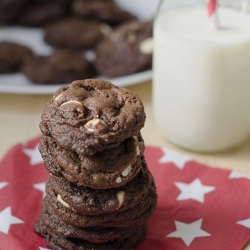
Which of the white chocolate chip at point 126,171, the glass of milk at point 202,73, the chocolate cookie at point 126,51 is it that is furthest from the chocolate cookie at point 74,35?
the white chocolate chip at point 126,171

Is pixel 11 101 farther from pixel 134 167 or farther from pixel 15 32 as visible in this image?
pixel 134 167

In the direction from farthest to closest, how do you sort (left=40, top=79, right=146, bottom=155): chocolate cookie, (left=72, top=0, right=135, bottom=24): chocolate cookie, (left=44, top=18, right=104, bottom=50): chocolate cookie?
(left=72, top=0, right=135, bottom=24): chocolate cookie → (left=44, top=18, right=104, bottom=50): chocolate cookie → (left=40, top=79, right=146, bottom=155): chocolate cookie

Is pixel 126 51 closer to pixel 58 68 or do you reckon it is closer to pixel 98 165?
pixel 58 68

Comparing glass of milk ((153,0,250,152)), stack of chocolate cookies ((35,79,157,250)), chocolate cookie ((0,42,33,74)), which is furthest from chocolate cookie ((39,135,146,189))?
chocolate cookie ((0,42,33,74))

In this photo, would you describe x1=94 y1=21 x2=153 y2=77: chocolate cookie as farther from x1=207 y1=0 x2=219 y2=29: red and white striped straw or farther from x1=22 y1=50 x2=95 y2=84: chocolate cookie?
x1=207 y1=0 x2=219 y2=29: red and white striped straw

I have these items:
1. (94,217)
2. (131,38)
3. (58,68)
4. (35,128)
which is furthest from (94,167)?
(131,38)

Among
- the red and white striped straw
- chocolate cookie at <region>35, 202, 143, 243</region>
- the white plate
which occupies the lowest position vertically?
the white plate

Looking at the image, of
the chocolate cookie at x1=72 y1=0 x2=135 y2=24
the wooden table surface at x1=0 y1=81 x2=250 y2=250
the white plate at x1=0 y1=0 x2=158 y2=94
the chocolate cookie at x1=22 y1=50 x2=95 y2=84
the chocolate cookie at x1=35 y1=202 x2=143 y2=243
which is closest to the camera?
the chocolate cookie at x1=35 y1=202 x2=143 y2=243
